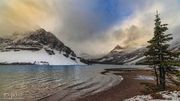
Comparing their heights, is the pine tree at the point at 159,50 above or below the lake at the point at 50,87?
above

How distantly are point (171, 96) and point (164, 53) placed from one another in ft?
40.6

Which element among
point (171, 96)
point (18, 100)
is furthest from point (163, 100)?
point (18, 100)

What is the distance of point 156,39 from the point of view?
113 ft

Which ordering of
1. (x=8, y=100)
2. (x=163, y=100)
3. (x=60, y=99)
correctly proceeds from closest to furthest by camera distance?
(x=163, y=100) → (x=8, y=100) → (x=60, y=99)

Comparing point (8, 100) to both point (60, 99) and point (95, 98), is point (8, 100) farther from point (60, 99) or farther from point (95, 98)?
point (95, 98)

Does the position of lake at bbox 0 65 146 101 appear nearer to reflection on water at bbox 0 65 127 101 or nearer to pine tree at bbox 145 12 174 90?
reflection on water at bbox 0 65 127 101

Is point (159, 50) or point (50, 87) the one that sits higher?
point (159, 50)

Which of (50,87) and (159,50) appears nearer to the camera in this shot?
(159,50)

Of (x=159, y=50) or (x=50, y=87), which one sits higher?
(x=159, y=50)

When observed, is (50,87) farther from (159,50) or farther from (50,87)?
(159,50)

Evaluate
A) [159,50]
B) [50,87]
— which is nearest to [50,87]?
[50,87]

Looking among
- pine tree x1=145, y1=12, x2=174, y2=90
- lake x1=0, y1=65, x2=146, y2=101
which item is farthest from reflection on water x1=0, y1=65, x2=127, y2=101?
pine tree x1=145, y1=12, x2=174, y2=90

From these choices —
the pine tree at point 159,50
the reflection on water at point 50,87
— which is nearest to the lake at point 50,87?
the reflection on water at point 50,87

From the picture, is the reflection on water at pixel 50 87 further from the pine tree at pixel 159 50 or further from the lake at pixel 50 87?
the pine tree at pixel 159 50
